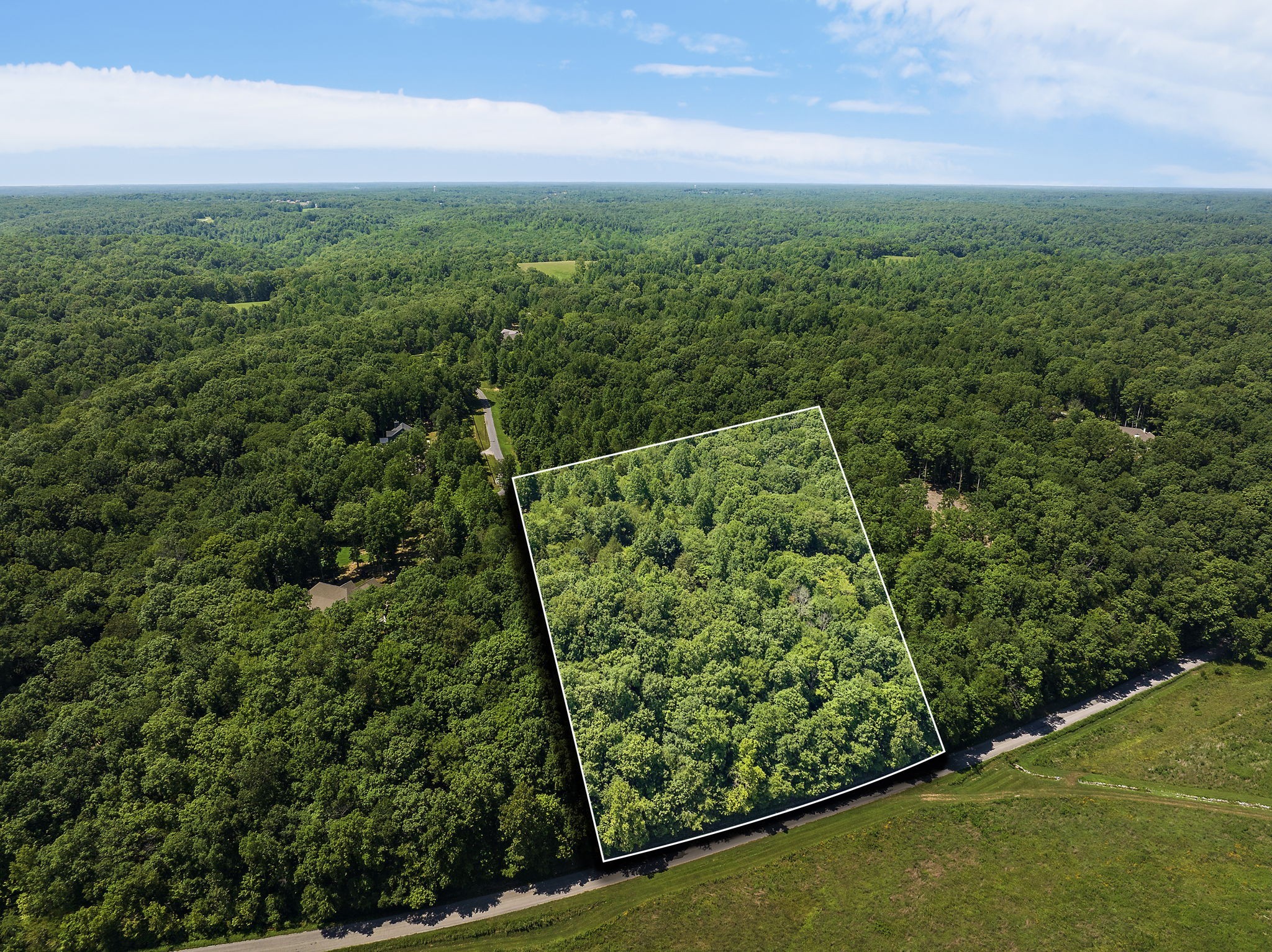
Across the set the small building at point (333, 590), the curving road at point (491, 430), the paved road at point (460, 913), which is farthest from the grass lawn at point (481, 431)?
the paved road at point (460, 913)

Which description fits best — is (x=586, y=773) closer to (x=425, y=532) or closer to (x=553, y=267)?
(x=425, y=532)

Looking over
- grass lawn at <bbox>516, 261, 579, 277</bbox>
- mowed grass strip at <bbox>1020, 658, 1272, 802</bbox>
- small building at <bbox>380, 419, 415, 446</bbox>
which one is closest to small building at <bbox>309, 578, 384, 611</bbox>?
small building at <bbox>380, 419, 415, 446</bbox>

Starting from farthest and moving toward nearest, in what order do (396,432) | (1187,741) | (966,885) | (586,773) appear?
(396,432) < (1187,741) < (966,885) < (586,773)

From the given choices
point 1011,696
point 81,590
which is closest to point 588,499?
point 1011,696

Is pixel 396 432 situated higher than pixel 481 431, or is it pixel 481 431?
pixel 396 432

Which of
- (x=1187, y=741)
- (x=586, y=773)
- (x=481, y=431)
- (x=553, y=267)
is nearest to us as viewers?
(x=586, y=773)

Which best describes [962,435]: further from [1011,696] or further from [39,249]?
[39,249]

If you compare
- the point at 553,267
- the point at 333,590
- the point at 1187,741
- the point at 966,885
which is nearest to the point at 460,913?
the point at 966,885
